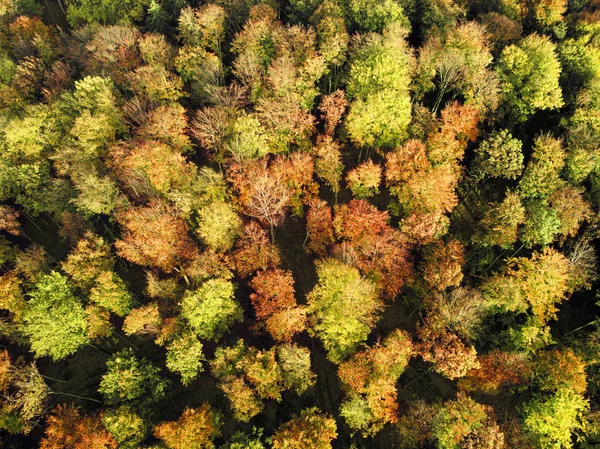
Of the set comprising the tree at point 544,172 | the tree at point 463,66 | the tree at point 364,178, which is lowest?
the tree at point 364,178

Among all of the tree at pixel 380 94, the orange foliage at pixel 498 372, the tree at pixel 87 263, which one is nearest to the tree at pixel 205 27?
the tree at pixel 380 94

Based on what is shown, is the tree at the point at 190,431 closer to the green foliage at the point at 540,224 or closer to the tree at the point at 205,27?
the green foliage at the point at 540,224

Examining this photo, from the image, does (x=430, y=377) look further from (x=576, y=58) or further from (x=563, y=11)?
(x=563, y=11)

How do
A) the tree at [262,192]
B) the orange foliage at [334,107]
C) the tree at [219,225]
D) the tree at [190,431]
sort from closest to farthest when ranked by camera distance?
the tree at [190,431] < the tree at [219,225] < the tree at [262,192] < the orange foliage at [334,107]

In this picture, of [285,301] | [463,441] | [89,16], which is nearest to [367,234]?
[285,301]

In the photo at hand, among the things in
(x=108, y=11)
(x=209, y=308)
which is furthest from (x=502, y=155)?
(x=108, y=11)

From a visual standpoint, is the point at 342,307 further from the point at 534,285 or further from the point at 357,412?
the point at 534,285
